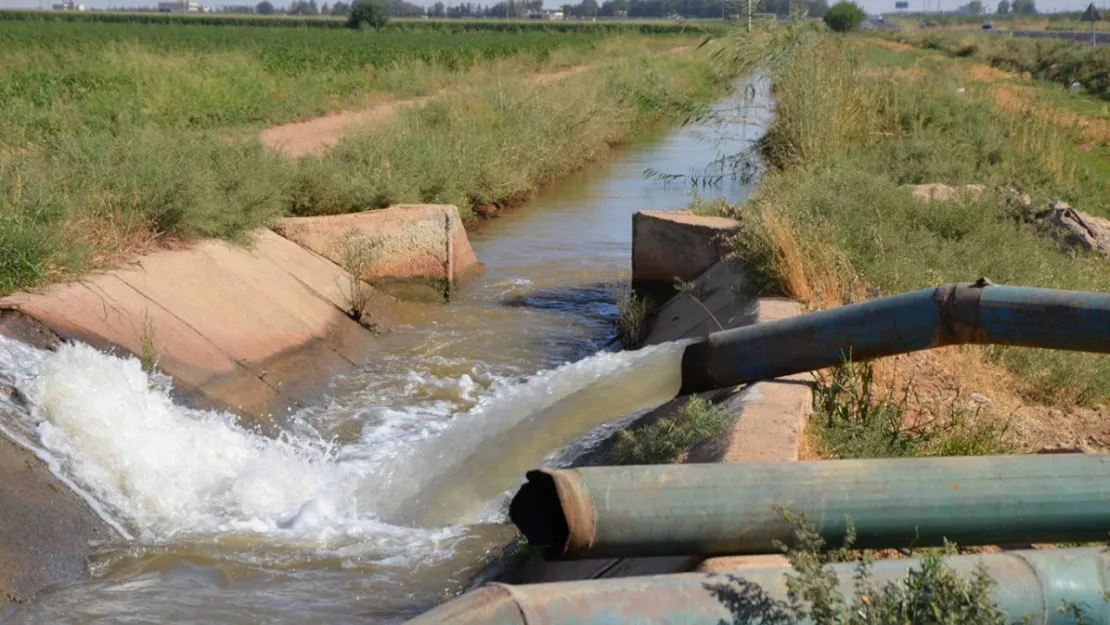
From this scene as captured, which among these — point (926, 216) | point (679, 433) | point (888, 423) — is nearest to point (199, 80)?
point (926, 216)

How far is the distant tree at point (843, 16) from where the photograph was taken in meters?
83.9

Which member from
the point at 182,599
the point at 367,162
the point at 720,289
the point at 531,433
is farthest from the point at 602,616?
the point at 367,162

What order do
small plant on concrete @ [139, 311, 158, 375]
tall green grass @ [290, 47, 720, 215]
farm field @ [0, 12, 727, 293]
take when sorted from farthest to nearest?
1. tall green grass @ [290, 47, 720, 215]
2. farm field @ [0, 12, 727, 293]
3. small plant on concrete @ [139, 311, 158, 375]

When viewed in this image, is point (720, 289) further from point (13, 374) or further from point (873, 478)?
point (873, 478)

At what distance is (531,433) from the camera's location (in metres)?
7.70

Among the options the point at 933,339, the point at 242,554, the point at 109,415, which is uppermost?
the point at 933,339

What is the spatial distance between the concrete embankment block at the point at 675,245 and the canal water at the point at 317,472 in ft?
5.08

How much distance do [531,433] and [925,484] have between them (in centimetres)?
414

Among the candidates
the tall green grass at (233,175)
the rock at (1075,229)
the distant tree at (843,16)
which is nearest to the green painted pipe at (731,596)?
the tall green grass at (233,175)

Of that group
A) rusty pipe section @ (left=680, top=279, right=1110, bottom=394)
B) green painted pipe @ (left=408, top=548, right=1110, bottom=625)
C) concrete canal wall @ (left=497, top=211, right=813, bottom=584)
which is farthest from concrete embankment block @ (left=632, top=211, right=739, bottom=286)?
green painted pipe @ (left=408, top=548, right=1110, bottom=625)

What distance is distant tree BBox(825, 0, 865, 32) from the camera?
83938 mm

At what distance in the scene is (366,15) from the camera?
268 feet

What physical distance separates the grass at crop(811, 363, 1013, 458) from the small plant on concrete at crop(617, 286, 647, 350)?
14.4ft

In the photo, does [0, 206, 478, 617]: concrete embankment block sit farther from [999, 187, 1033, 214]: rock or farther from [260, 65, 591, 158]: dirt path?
[999, 187, 1033, 214]: rock
